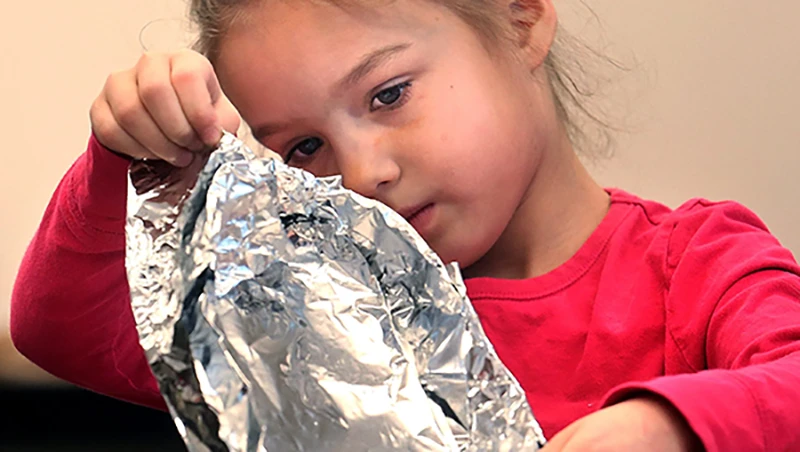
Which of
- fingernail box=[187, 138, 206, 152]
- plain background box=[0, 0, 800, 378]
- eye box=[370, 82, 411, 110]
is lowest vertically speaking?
plain background box=[0, 0, 800, 378]

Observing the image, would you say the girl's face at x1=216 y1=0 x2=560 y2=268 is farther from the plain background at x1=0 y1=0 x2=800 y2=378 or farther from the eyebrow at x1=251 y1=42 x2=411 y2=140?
the plain background at x1=0 y1=0 x2=800 y2=378

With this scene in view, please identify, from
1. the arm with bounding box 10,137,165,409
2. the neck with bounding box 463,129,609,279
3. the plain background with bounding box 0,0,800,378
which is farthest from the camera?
the plain background with bounding box 0,0,800,378

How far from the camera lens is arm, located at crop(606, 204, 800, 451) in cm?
39

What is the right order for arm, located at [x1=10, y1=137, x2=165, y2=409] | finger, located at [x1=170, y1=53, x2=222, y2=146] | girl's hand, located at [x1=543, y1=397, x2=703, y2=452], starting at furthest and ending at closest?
1. arm, located at [x1=10, y1=137, x2=165, y2=409]
2. finger, located at [x1=170, y1=53, x2=222, y2=146]
3. girl's hand, located at [x1=543, y1=397, x2=703, y2=452]

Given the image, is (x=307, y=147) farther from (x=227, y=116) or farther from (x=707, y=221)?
(x=707, y=221)

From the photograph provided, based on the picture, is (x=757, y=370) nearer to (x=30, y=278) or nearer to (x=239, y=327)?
(x=239, y=327)

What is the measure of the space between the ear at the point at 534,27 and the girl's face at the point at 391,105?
6 centimetres

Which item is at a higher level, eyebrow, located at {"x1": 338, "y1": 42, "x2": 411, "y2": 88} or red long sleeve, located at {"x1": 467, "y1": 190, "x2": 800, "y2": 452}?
eyebrow, located at {"x1": 338, "y1": 42, "x2": 411, "y2": 88}

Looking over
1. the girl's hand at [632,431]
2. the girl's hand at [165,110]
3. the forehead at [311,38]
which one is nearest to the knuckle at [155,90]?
the girl's hand at [165,110]

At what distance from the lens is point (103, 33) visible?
1223 millimetres

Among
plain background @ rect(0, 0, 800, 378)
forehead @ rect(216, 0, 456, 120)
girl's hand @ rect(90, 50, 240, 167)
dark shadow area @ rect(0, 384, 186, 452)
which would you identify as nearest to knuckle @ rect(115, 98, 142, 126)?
girl's hand @ rect(90, 50, 240, 167)

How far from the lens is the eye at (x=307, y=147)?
0.66 metres

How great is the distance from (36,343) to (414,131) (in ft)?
1.09

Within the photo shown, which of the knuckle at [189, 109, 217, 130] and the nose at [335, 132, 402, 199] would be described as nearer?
the knuckle at [189, 109, 217, 130]
